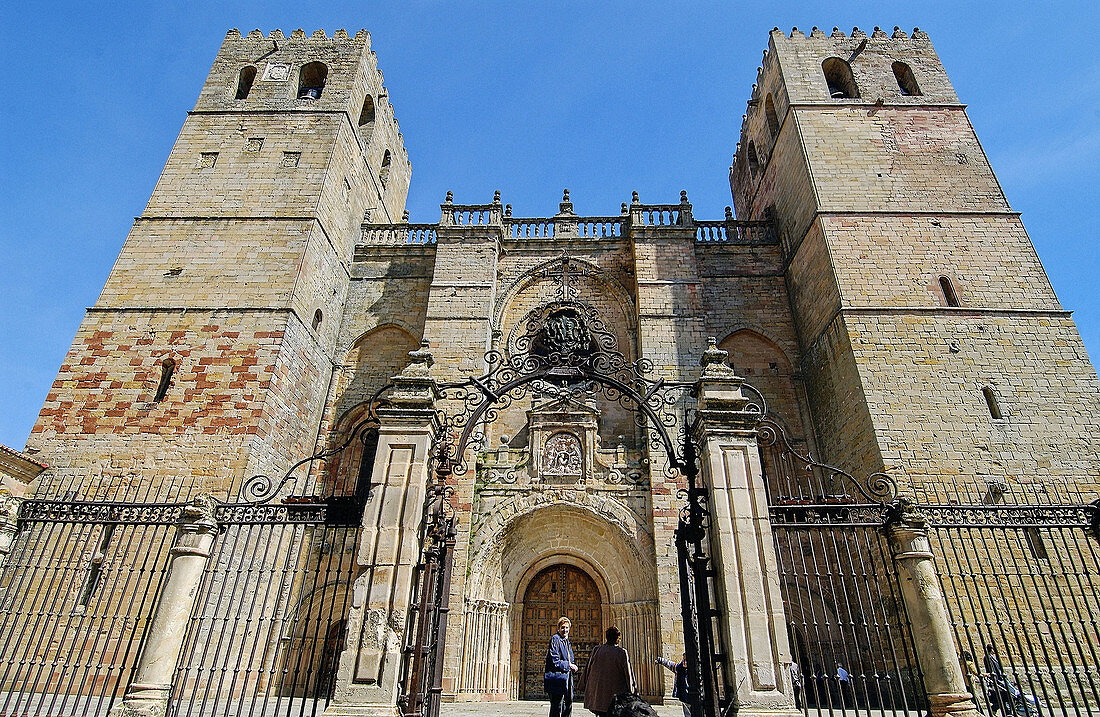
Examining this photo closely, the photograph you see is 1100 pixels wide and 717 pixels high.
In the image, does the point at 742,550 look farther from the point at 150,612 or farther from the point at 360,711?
the point at 150,612

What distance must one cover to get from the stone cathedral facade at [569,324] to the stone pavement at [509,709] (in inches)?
16.3

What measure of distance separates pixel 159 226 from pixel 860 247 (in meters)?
14.0

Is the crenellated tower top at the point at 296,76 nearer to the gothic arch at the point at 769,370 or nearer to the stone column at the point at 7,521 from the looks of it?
the gothic arch at the point at 769,370

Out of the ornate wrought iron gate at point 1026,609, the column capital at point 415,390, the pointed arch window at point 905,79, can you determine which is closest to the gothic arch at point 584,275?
the ornate wrought iron gate at point 1026,609

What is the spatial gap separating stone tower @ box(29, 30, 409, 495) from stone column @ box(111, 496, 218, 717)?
4.11 metres

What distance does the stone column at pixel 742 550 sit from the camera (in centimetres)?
448

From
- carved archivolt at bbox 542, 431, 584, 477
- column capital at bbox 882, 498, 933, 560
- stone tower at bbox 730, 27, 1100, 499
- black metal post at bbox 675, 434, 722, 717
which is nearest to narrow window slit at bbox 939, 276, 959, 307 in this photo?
stone tower at bbox 730, 27, 1100, 499

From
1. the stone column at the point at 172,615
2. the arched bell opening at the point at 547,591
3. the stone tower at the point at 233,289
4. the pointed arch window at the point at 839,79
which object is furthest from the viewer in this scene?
the pointed arch window at the point at 839,79

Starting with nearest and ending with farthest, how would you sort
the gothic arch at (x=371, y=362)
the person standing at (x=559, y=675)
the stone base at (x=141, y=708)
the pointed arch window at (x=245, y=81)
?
the stone base at (x=141, y=708), the person standing at (x=559, y=675), the gothic arch at (x=371, y=362), the pointed arch window at (x=245, y=81)

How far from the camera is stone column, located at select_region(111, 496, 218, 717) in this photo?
4.88m

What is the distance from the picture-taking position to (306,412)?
39.4ft

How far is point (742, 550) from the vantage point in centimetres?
493

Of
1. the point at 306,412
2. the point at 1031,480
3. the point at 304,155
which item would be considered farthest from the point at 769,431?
the point at 304,155

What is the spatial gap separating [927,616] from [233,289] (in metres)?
11.9
